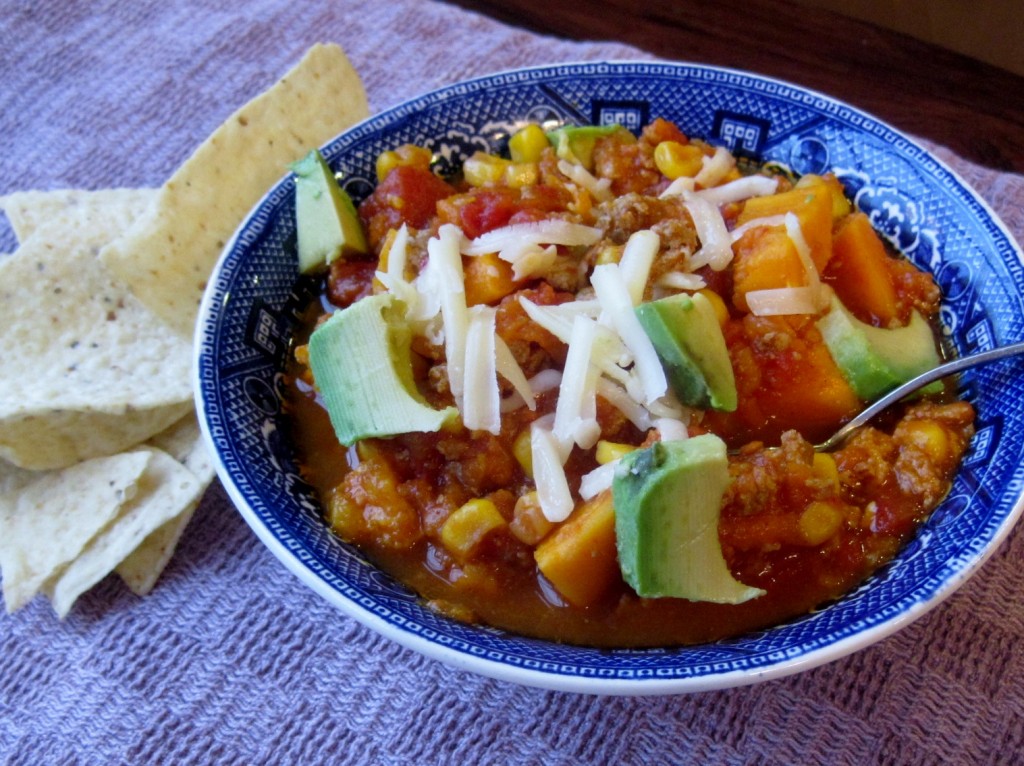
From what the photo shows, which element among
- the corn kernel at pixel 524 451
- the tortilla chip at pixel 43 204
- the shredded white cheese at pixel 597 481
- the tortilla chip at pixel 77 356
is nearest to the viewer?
the shredded white cheese at pixel 597 481

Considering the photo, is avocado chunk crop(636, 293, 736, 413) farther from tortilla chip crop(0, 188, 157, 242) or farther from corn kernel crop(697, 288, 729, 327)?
tortilla chip crop(0, 188, 157, 242)

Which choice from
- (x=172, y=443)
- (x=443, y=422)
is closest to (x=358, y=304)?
(x=443, y=422)

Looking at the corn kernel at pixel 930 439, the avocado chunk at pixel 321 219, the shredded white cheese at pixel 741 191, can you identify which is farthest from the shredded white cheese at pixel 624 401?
the avocado chunk at pixel 321 219

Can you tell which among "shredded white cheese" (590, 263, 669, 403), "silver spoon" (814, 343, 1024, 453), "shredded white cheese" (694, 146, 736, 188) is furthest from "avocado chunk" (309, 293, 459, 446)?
"shredded white cheese" (694, 146, 736, 188)

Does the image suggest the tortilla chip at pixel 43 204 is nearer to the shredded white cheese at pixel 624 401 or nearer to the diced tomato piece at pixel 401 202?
the diced tomato piece at pixel 401 202

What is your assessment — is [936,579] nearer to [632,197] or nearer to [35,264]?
[632,197]

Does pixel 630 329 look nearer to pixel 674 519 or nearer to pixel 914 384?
pixel 674 519
